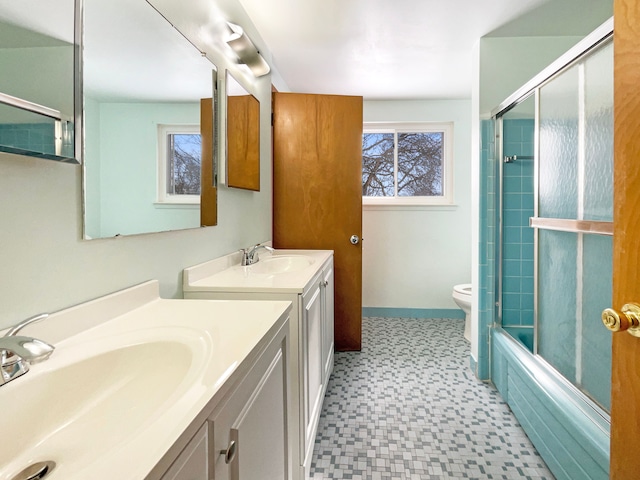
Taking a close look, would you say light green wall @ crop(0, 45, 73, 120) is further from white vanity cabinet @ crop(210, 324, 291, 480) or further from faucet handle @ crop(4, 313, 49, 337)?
white vanity cabinet @ crop(210, 324, 291, 480)

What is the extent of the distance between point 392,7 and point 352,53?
1.97 feet

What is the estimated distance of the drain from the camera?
0.52 meters

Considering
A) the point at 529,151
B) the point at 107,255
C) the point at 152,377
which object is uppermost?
the point at 529,151

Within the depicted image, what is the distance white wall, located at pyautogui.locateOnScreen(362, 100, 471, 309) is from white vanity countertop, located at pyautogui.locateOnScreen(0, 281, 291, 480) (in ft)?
9.20

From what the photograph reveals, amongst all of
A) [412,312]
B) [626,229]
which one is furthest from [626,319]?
[412,312]

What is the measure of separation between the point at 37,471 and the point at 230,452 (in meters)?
0.30

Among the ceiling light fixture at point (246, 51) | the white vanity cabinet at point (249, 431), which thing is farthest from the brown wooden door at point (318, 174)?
the white vanity cabinet at point (249, 431)

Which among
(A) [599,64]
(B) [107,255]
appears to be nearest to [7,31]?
(B) [107,255]

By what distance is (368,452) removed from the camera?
5.52 ft

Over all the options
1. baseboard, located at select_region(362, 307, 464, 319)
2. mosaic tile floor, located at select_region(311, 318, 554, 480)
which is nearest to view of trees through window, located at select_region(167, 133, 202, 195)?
mosaic tile floor, located at select_region(311, 318, 554, 480)

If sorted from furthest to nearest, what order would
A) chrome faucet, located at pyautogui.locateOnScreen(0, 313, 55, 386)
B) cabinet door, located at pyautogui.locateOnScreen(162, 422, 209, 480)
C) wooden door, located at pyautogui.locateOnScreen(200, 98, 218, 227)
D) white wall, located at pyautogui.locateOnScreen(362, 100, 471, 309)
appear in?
white wall, located at pyautogui.locateOnScreen(362, 100, 471, 309) < wooden door, located at pyautogui.locateOnScreen(200, 98, 218, 227) < chrome faucet, located at pyautogui.locateOnScreen(0, 313, 55, 386) < cabinet door, located at pyautogui.locateOnScreen(162, 422, 209, 480)

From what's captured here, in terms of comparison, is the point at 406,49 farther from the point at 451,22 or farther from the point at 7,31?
the point at 7,31

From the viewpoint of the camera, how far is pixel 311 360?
65.9 inches

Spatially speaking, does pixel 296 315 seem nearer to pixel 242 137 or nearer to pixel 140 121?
pixel 140 121
